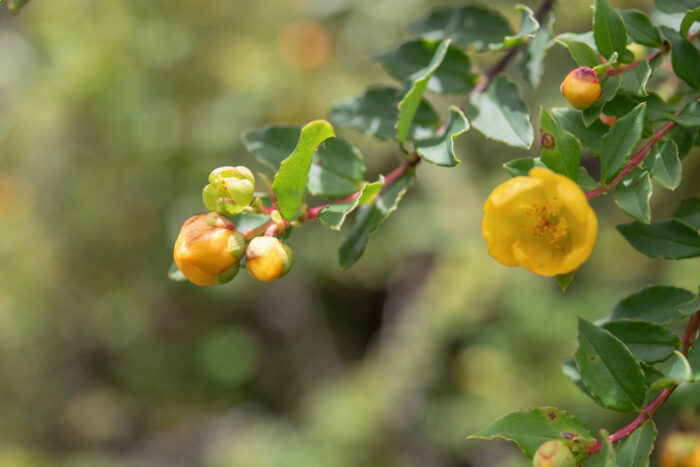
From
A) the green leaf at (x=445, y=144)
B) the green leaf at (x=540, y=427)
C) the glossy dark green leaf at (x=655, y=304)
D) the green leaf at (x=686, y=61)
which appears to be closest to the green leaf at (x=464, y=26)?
the green leaf at (x=445, y=144)

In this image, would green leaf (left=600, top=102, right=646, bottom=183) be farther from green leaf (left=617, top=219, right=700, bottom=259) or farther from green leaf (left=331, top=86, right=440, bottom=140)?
green leaf (left=331, top=86, right=440, bottom=140)

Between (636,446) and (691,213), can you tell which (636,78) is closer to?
(691,213)

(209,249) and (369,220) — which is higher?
(209,249)

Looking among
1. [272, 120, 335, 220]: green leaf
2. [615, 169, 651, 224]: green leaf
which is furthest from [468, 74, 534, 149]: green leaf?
[272, 120, 335, 220]: green leaf

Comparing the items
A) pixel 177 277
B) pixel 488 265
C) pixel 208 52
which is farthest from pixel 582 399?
pixel 208 52

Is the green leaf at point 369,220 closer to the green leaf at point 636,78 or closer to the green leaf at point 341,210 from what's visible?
the green leaf at point 341,210

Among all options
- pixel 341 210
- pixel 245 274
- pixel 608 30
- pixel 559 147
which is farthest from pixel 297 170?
pixel 245 274
